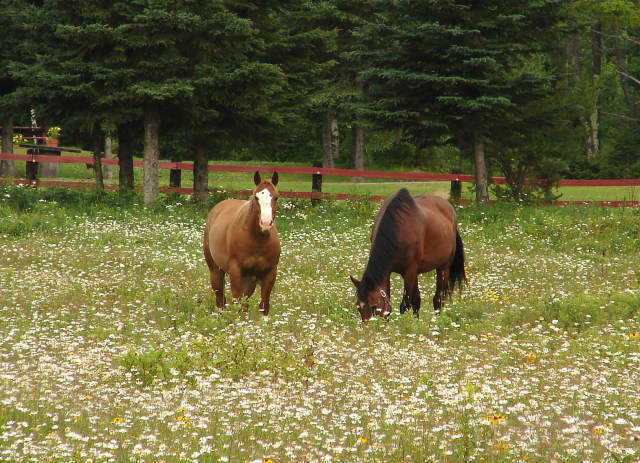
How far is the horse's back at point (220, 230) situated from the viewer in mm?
9953

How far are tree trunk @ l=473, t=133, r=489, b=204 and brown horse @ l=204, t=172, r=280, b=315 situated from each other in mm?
13125

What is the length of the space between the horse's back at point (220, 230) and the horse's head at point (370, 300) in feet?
6.96

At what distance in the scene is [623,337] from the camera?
25.8ft

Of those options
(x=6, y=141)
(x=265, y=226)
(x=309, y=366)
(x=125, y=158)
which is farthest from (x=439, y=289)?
(x=6, y=141)

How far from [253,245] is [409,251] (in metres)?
2.28

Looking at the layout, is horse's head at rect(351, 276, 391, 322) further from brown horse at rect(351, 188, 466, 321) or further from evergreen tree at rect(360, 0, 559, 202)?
evergreen tree at rect(360, 0, 559, 202)

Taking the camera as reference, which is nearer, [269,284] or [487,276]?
[269,284]

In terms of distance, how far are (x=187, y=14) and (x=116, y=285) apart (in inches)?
374

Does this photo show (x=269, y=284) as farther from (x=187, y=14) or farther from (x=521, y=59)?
(x=521, y=59)

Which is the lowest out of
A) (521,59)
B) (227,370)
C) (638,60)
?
(227,370)

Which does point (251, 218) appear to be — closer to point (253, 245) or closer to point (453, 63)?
point (253, 245)

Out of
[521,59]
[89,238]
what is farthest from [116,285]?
[521,59]

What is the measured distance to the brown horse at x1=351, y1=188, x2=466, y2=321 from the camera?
893cm

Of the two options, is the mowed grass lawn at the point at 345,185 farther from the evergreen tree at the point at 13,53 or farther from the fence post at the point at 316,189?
the evergreen tree at the point at 13,53
